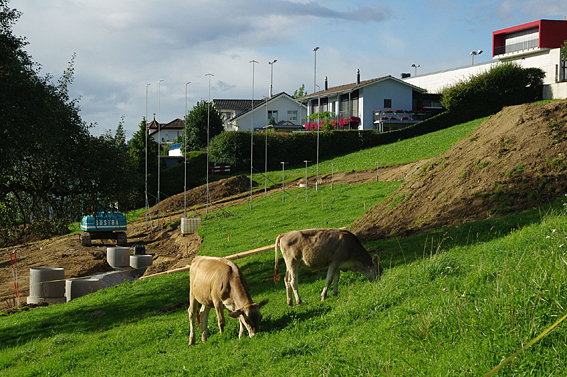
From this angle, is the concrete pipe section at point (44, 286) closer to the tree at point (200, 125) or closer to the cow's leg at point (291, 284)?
the cow's leg at point (291, 284)

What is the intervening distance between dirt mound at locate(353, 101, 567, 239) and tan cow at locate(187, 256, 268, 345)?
9.01 meters

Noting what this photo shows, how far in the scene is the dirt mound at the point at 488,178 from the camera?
17.0 meters

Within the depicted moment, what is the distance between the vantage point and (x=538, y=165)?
17.7m

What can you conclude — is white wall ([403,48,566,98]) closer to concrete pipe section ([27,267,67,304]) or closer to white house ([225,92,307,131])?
white house ([225,92,307,131])

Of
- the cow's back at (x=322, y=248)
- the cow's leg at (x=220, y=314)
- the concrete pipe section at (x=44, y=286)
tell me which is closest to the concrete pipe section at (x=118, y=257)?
the concrete pipe section at (x=44, y=286)

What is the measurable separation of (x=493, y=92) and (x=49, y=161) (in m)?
53.1

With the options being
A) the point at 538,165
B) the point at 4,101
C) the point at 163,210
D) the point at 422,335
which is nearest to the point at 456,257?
the point at 422,335

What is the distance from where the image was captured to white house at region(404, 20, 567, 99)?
64750 millimetres

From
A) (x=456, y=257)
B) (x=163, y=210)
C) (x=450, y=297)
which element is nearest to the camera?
(x=450, y=297)

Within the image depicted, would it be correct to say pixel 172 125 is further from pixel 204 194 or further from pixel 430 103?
pixel 204 194

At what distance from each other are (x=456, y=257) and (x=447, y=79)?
7548 cm

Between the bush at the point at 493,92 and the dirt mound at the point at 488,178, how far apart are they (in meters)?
39.9

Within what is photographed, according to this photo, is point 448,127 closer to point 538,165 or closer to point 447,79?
point 447,79

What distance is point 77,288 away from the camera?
2322 cm
